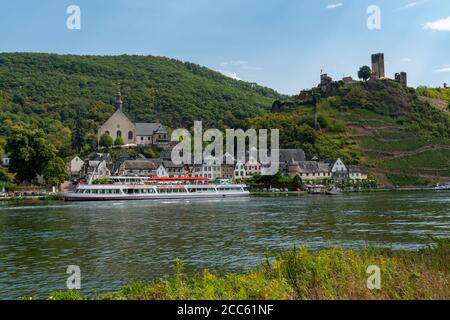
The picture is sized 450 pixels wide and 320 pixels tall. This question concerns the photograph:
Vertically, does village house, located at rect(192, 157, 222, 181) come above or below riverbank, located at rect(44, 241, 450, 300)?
above

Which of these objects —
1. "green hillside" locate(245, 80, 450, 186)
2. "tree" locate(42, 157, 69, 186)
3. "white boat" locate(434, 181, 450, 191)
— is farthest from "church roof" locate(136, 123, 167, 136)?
"white boat" locate(434, 181, 450, 191)

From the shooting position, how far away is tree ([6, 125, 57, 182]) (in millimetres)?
Result: 93312

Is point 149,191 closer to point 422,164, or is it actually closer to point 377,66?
point 422,164

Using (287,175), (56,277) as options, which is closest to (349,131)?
(287,175)

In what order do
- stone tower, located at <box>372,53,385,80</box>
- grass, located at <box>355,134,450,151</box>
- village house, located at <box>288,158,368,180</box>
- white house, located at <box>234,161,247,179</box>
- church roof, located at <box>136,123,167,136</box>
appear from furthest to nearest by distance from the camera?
stone tower, located at <box>372,53,385,80</box> < church roof, located at <box>136,123,167,136</box> < grass, located at <box>355,134,450,151</box> < white house, located at <box>234,161,247,179</box> < village house, located at <box>288,158,368,180</box>

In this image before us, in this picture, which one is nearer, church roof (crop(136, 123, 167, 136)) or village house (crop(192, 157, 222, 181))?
village house (crop(192, 157, 222, 181))

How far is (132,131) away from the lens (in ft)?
486

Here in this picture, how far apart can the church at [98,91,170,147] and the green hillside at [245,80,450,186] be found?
105ft

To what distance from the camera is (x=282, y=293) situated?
1271cm

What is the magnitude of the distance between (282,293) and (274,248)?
1494 cm

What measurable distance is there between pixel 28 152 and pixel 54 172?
6494 mm

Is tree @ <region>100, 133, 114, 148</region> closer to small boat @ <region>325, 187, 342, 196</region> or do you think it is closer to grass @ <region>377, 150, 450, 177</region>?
small boat @ <region>325, 187, 342, 196</region>

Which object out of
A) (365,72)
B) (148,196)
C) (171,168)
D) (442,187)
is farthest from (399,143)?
(148,196)
